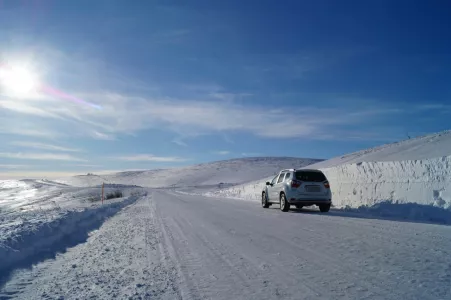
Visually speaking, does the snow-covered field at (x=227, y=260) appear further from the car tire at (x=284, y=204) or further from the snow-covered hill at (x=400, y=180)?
the car tire at (x=284, y=204)

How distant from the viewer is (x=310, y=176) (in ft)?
53.8

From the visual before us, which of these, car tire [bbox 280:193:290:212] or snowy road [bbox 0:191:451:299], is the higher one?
car tire [bbox 280:193:290:212]

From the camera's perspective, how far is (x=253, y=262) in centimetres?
648

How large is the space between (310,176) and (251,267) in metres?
10.8

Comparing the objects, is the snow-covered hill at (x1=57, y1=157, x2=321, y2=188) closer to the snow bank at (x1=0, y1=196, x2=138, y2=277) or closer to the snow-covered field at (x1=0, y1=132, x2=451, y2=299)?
the snow bank at (x1=0, y1=196, x2=138, y2=277)

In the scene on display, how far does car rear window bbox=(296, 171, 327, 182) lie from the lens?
16.2m

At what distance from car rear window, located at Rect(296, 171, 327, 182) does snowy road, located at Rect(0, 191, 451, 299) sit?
6.22 meters

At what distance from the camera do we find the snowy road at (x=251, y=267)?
4.84 meters

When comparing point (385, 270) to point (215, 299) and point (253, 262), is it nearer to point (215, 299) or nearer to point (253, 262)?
point (253, 262)

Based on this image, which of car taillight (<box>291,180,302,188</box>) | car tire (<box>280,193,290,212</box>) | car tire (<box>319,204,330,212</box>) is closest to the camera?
car taillight (<box>291,180,302,188</box>)

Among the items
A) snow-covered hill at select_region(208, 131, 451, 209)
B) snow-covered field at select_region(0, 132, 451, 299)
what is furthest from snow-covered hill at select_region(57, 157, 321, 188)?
snow-covered field at select_region(0, 132, 451, 299)

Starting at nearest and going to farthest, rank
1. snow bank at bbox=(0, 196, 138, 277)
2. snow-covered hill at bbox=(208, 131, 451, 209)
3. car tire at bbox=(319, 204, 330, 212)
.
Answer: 1. snow bank at bbox=(0, 196, 138, 277)
2. snow-covered hill at bbox=(208, 131, 451, 209)
3. car tire at bbox=(319, 204, 330, 212)

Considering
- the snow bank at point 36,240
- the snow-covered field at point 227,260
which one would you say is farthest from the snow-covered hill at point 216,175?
the snow-covered field at point 227,260

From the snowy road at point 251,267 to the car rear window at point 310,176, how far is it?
6225 mm
